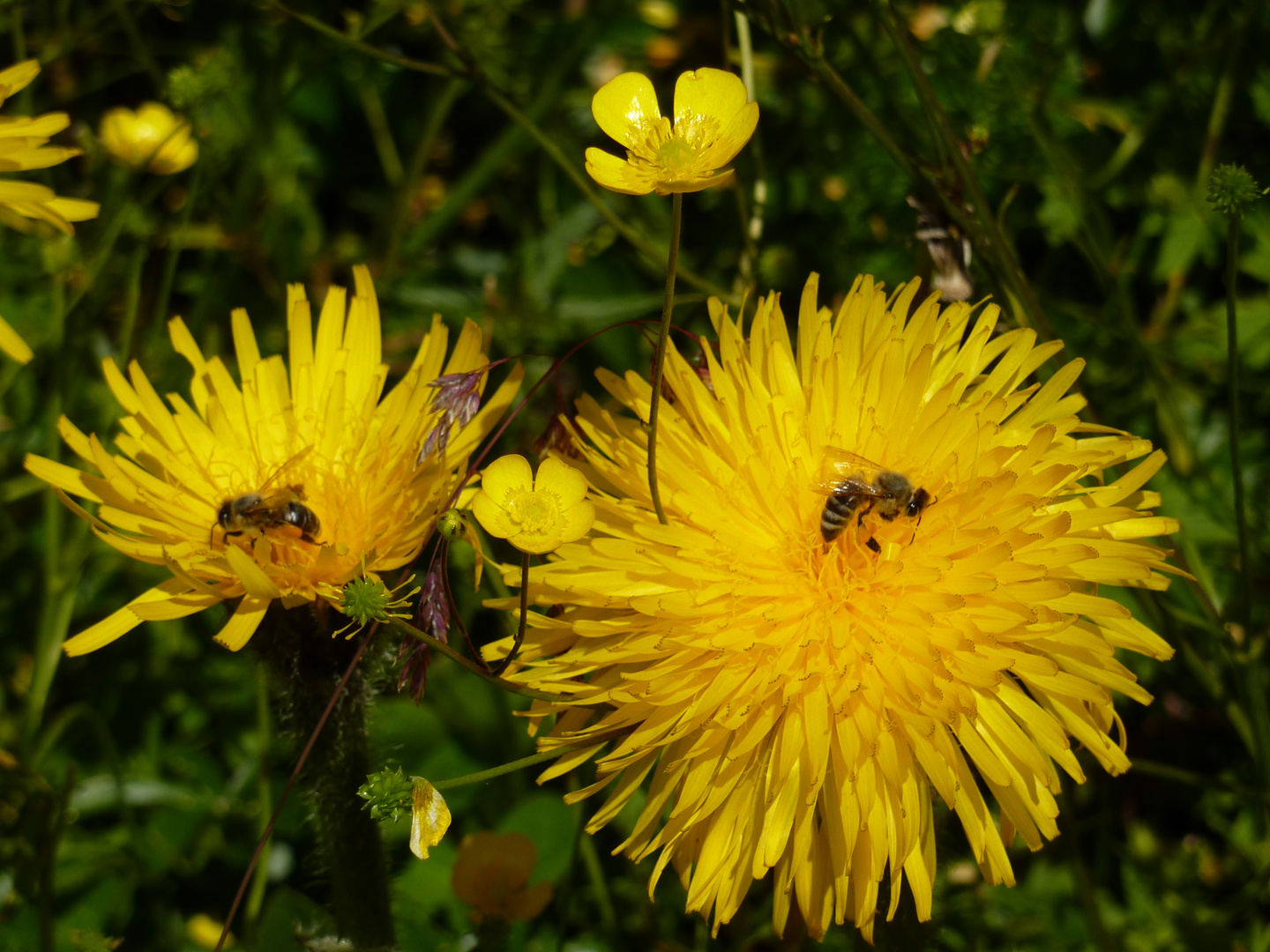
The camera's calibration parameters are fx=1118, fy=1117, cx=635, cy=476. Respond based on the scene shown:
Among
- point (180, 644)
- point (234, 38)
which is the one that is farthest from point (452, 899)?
point (234, 38)

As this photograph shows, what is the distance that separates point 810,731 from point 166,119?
2.50 m

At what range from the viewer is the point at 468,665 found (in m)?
1.54

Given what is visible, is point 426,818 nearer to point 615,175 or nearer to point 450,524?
point 450,524

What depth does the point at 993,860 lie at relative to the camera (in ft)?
5.36

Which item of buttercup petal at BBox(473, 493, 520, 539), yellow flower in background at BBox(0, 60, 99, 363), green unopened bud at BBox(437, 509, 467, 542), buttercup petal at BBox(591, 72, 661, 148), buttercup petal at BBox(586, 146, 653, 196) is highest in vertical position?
buttercup petal at BBox(591, 72, 661, 148)

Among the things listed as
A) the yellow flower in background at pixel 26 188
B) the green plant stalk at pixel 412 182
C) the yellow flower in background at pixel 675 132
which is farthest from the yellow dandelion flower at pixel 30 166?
the green plant stalk at pixel 412 182

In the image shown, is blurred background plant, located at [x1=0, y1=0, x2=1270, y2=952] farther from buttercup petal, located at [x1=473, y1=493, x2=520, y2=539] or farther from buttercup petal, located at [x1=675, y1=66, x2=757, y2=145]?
buttercup petal, located at [x1=473, y1=493, x2=520, y2=539]

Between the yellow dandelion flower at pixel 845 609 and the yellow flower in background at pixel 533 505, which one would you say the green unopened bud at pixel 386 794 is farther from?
the yellow flower in background at pixel 533 505

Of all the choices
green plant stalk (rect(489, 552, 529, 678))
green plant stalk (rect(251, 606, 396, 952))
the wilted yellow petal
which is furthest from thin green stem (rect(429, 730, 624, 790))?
green plant stalk (rect(251, 606, 396, 952))

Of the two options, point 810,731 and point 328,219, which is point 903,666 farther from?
point 328,219

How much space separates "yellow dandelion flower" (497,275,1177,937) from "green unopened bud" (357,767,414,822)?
22 cm

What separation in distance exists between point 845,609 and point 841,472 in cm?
22

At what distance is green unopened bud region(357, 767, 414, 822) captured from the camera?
58.4 inches

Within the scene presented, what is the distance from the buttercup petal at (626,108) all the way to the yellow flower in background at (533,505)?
0.48 metres
